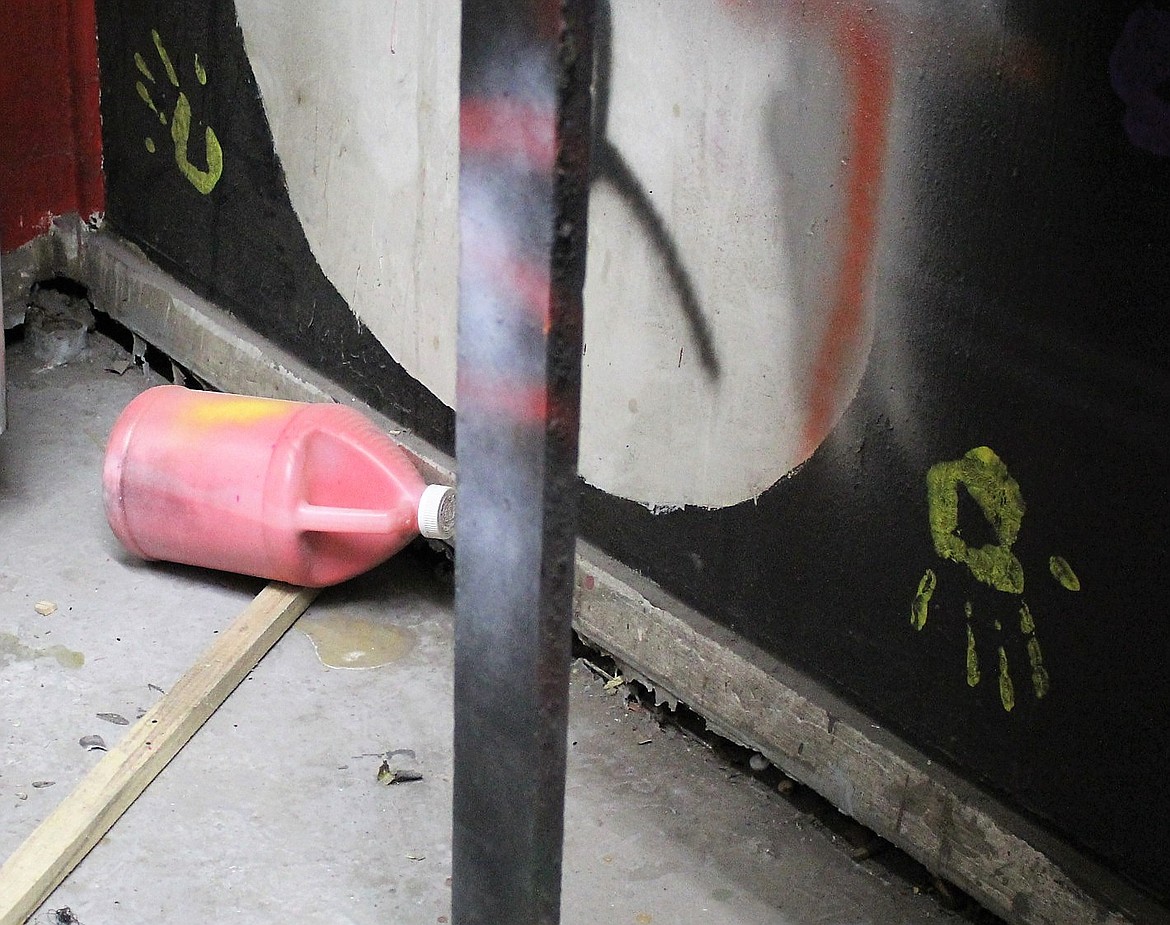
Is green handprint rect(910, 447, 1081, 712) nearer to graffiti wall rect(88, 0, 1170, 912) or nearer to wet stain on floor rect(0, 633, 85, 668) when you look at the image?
graffiti wall rect(88, 0, 1170, 912)

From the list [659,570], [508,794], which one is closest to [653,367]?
[659,570]

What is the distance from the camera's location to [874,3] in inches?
76.5

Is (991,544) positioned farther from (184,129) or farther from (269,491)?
(184,129)

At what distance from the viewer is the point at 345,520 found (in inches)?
108

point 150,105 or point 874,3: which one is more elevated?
point 874,3

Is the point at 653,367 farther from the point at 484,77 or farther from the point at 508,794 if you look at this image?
the point at 484,77

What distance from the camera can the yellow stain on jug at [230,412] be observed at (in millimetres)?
2885

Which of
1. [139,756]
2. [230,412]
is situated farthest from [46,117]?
[139,756]

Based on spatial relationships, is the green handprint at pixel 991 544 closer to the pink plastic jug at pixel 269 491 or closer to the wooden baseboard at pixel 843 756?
the wooden baseboard at pixel 843 756

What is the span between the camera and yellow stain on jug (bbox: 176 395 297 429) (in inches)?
114

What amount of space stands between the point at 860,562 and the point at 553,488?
0.98 metres

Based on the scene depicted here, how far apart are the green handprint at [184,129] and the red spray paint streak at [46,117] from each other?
309 millimetres

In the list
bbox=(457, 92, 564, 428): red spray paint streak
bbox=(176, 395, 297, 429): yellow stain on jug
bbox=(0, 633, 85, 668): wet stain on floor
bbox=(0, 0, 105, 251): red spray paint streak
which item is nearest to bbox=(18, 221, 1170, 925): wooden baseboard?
bbox=(176, 395, 297, 429): yellow stain on jug

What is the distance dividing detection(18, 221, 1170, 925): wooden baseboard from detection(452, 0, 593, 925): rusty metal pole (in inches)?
31.7
